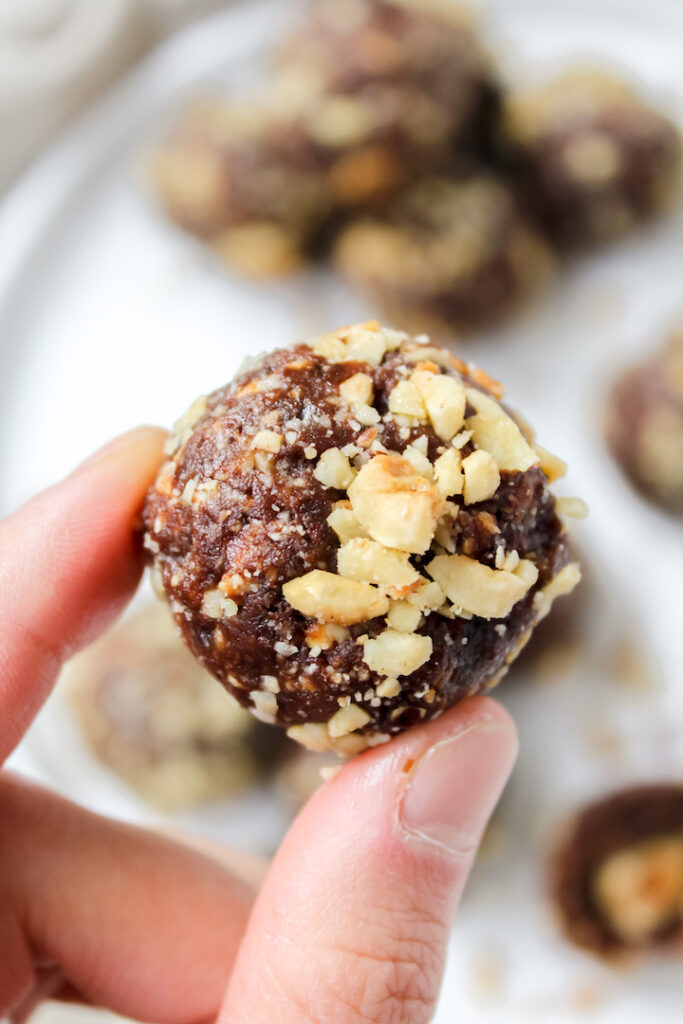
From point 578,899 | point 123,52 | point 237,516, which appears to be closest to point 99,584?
point 237,516

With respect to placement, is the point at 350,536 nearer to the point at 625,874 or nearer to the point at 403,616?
the point at 403,616

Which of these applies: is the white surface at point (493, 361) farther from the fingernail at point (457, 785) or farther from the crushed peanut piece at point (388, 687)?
the crushed peanut piece at point (388, 687)

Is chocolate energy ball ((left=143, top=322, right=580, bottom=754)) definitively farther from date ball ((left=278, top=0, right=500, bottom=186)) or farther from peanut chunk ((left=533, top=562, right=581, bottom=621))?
date ball ((left=278, top=0, right=500, bottom=186))

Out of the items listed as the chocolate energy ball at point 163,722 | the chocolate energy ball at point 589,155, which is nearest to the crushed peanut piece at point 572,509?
the chocolate energy ball at point 163,722

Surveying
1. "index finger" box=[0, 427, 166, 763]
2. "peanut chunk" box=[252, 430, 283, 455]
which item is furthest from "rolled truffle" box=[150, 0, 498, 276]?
"peanut chunk" box=[252, 430, 283, 455]

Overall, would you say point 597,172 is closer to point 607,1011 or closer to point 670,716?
point 670,716
